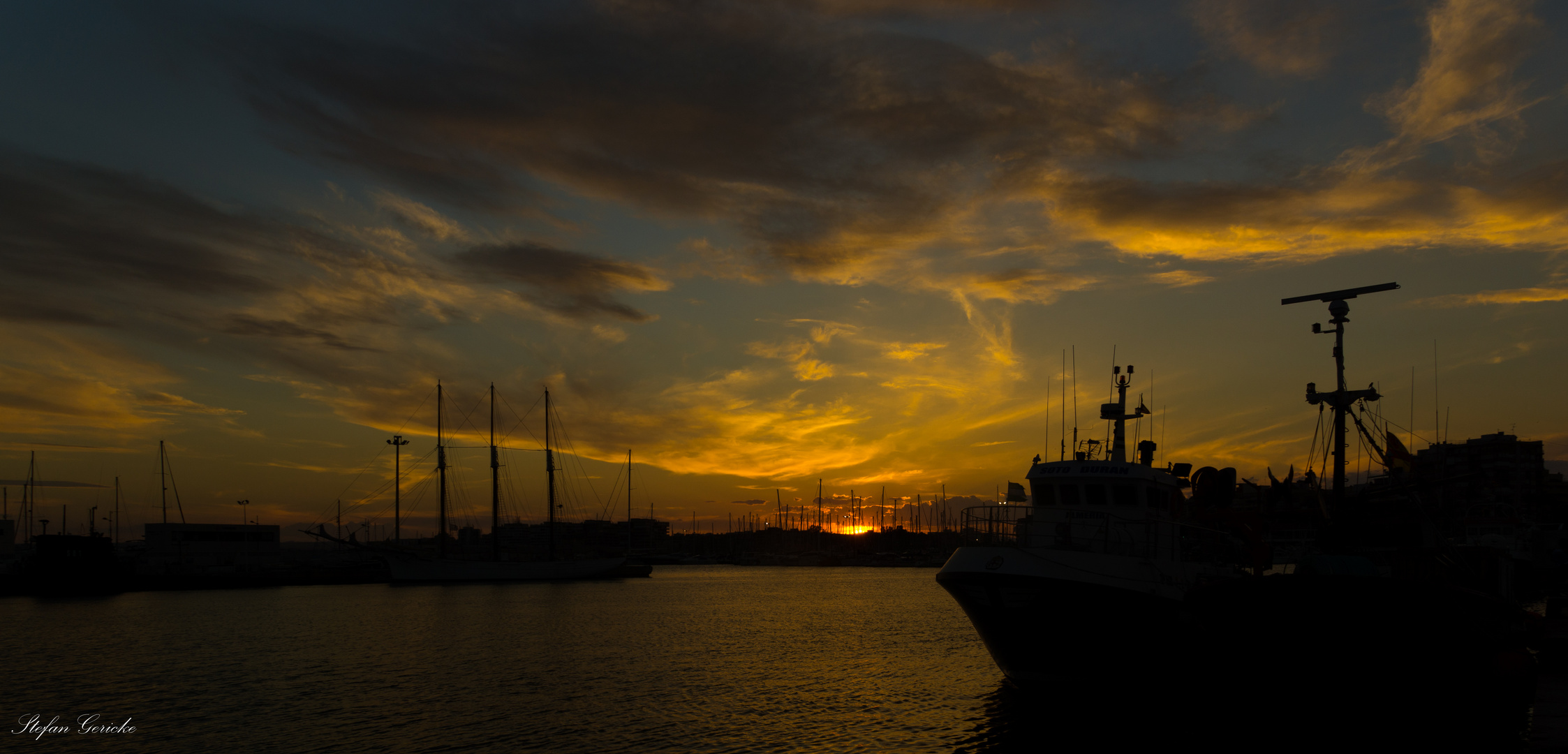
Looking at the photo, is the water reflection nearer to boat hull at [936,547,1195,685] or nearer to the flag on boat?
boat hull at [936,547,1195,685]

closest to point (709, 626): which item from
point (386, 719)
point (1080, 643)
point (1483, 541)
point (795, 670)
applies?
point (795, 670)

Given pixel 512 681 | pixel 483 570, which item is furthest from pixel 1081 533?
pixel 483 570

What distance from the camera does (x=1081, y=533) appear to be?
114 feet

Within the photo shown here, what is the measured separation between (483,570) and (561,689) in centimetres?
10919

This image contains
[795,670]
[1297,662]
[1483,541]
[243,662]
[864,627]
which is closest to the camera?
[1297,662]

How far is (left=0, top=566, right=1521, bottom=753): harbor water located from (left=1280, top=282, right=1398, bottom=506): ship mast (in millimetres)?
13821

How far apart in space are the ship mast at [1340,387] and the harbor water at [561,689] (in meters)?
13.8

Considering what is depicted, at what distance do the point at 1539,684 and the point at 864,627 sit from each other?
4487 cm

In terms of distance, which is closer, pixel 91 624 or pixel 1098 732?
pixel 1098 732

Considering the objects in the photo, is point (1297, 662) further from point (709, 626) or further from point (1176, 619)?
point (709, 626)

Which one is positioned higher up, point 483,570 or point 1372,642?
point 1372,642

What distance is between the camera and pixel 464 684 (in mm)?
40344
